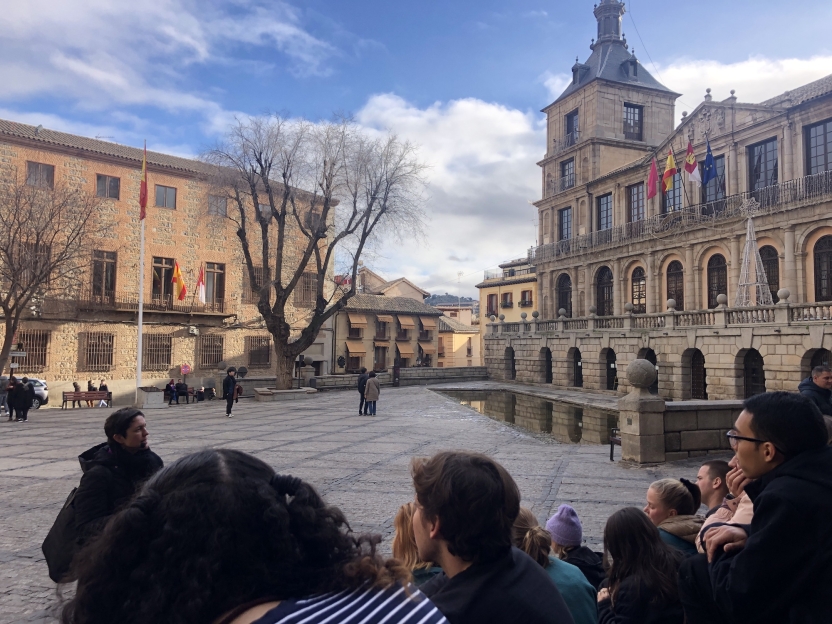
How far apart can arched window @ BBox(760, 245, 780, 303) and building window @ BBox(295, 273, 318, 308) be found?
23320 millimetres

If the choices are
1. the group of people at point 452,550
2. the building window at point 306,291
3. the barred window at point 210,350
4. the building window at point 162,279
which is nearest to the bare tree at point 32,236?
the building window at point 162,279

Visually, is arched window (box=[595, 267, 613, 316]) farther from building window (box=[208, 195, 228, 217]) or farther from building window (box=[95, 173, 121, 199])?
building window (box=[95, 173, 121, 199])

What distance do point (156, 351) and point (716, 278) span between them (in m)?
27.5

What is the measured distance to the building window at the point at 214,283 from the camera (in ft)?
104

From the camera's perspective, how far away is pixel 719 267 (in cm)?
2725

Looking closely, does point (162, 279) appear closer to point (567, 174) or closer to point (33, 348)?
point (33, 348)

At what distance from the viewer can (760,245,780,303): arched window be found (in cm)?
2433

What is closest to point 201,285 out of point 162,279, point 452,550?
point 162,279

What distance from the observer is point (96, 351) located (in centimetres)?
2730

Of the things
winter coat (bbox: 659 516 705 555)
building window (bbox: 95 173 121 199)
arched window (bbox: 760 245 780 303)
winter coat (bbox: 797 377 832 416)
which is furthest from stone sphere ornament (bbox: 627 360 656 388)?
building window (bbox: 95 173 121 199)

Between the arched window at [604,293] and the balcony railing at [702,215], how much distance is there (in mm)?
1618

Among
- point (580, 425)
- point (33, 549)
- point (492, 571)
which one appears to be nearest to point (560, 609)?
point (492, 571)

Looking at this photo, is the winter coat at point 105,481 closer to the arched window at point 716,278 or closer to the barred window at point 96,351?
the barred window at point 96,351

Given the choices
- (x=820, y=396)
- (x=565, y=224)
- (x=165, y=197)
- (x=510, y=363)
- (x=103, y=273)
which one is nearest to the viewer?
(x=820, y=396)
